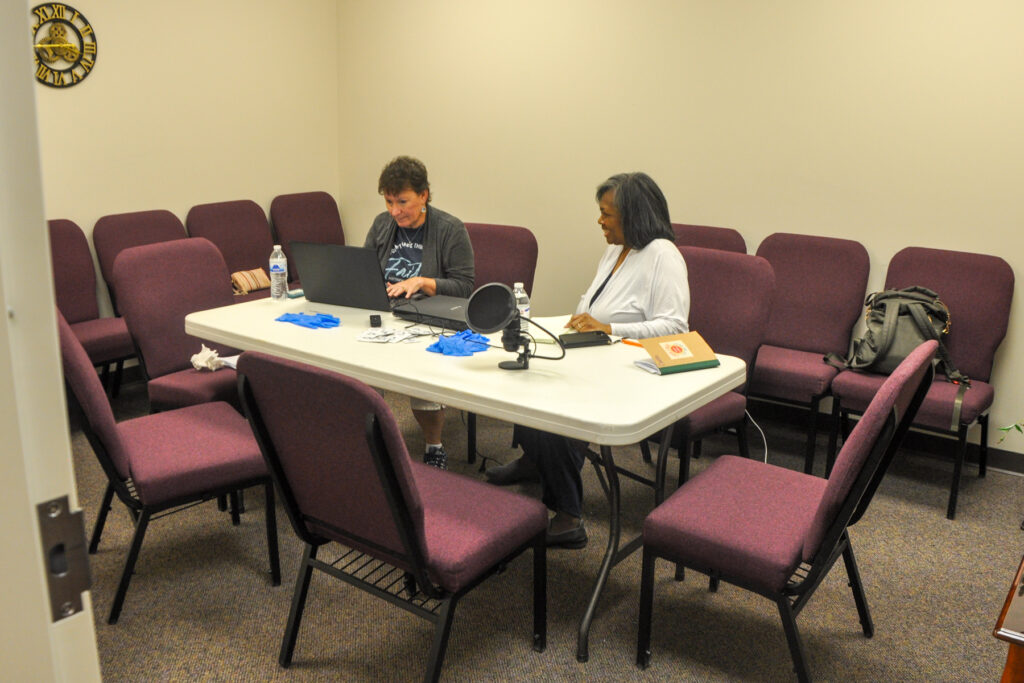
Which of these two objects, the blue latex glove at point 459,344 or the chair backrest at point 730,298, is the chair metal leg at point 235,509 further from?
the chair backrest at point 730,298

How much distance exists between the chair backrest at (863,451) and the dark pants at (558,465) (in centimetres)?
83

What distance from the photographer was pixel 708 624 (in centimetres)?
238

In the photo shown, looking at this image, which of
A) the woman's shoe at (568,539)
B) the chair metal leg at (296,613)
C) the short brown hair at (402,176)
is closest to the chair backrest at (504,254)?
the short brown hair at (402,176)

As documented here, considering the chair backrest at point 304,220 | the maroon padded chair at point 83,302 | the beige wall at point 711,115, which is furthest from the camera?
the chair backrest at point 304,220

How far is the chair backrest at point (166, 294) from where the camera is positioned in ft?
9.73

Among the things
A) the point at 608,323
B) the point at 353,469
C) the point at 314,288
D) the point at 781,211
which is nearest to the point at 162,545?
the point at 314,288

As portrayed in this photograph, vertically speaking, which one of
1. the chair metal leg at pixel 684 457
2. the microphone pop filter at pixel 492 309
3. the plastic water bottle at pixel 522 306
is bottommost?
the chair metal leg at pixel 684 457

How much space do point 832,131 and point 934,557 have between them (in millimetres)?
1931

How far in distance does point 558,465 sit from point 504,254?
138cm

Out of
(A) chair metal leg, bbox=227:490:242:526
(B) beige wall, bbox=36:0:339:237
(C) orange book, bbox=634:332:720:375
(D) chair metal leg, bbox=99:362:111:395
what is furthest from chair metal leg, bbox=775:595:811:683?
(B) beige wall, bbox=36:0:339:237

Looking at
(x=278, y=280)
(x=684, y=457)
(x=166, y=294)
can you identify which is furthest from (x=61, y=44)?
(x=684, y=457)

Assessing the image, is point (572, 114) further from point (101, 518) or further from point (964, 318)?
point (101, 518)

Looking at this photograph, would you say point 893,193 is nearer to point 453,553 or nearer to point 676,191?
point 676,191

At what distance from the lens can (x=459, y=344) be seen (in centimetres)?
252
